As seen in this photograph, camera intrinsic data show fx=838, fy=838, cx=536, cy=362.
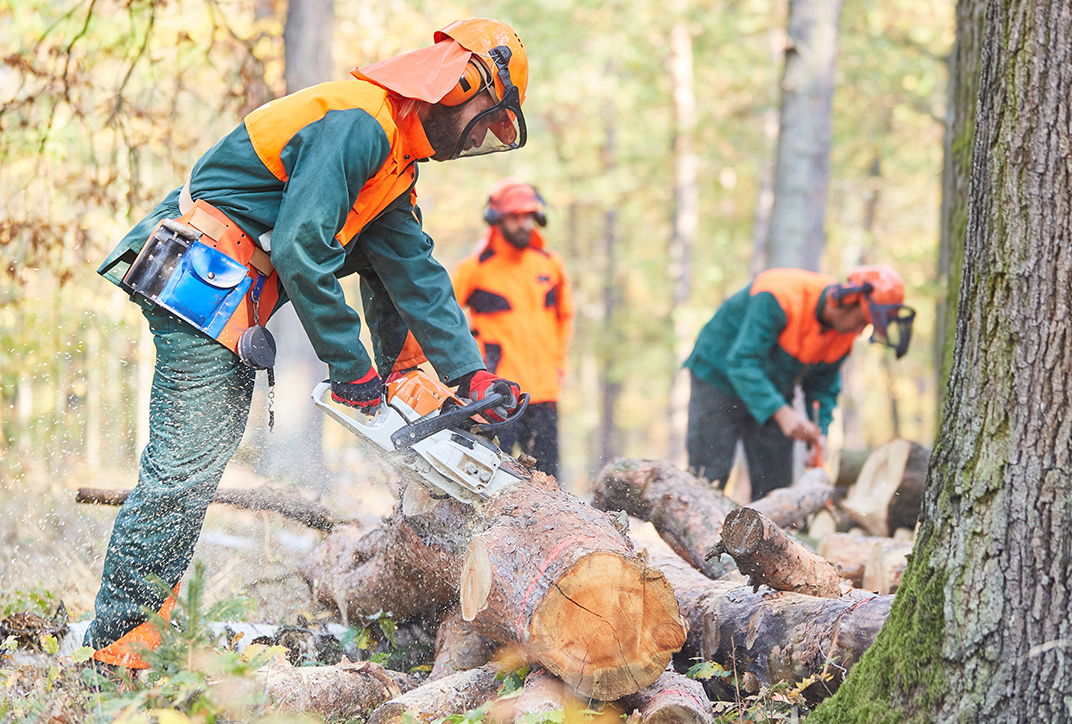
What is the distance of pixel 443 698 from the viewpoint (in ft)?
7.71

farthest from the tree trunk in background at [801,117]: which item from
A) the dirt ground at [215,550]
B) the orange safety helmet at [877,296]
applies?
the dirt ground at [215,550]

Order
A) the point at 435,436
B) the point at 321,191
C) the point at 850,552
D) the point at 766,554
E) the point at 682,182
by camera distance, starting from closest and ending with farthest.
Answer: the point at 321,191
the point at 435,436
the point at 766,554
the point at 850,552
the point at 682,182

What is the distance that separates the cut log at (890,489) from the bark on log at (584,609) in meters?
3.39

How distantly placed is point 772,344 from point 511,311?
5.37ft

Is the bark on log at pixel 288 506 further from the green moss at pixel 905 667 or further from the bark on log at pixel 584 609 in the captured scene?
the green moss at pixel 905 667

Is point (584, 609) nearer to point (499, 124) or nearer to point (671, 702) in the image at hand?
point (671, 702)

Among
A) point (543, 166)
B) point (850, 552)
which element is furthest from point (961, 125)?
point (543, 166)

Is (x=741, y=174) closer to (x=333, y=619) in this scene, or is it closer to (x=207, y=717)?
(x=333, y=619)

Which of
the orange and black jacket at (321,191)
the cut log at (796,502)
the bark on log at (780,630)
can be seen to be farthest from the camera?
the cut log at (796,502)

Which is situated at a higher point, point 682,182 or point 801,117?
point 682,182

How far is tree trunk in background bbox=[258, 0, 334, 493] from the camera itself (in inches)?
199

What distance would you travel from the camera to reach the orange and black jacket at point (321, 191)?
8.16ft

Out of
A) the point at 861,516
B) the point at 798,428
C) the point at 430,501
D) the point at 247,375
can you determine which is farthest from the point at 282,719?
the point at 861,516

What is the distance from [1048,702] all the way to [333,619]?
8.17 ft
